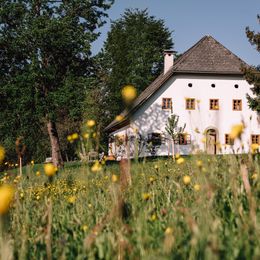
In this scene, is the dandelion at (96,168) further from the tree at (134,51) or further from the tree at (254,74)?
the tree at (134,51)

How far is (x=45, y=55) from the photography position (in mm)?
26219

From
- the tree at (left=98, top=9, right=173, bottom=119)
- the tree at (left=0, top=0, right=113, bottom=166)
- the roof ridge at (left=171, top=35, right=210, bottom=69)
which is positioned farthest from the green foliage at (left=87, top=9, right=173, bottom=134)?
the tree at (left=0, top=0, right=113, bottom=166)

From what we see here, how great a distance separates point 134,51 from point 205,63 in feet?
Result: 56.4

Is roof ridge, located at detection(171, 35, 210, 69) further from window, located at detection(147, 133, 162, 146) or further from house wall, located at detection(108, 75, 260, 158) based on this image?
window, located at detection(147, 133, 162, 146)

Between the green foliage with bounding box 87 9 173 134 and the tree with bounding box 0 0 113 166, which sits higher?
the green foliage with bounding box 87 9 173 134

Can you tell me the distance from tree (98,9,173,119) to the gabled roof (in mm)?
13232

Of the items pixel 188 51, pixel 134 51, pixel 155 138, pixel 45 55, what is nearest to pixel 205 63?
pixel 188 51

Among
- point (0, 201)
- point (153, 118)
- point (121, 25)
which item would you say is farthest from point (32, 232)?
point (121, 25)

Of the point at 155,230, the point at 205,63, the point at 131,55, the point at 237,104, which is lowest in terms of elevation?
the point at 155,230

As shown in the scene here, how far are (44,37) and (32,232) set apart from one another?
22.0 metres

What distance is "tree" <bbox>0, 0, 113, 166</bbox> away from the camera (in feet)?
80.6

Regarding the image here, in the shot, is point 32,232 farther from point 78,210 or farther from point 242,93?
point 242,93

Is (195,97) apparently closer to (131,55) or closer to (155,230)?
(131,55)

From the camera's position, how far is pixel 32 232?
136 inches
